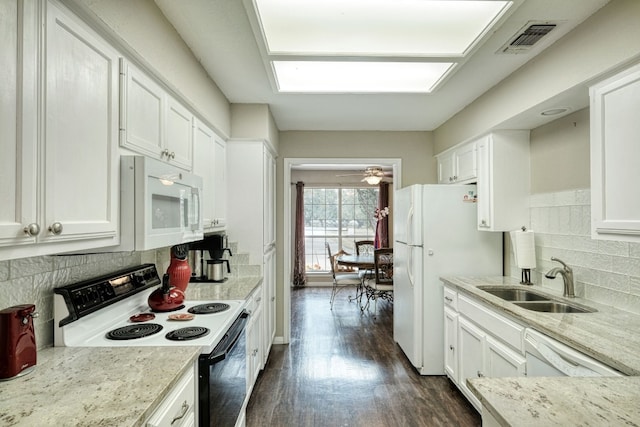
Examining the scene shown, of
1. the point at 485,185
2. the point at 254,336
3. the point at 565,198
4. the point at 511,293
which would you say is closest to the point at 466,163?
the point at 485,185

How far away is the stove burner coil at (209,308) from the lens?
1.95m

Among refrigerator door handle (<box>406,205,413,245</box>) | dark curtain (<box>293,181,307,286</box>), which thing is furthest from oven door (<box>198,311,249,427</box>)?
dark curtain (<box>293,181,307,286</box>)

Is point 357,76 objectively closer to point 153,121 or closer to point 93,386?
point 153,121

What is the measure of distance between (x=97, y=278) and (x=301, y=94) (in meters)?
1.95

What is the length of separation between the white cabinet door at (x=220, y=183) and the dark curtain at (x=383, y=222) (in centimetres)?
449

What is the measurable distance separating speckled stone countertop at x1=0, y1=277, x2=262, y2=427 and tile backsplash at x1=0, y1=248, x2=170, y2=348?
0.12 meters

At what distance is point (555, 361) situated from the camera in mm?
1609

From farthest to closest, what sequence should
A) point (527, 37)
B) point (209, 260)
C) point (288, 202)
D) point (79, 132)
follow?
point (288, 202), point (209, 260), point (527, 37), point (79, 132)

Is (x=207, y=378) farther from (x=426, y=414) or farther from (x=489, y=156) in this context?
(x=489, y=156)

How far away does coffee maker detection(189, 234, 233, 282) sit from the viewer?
2.78 meters

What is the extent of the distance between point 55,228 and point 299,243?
19.8ft

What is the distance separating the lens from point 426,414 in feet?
8.18

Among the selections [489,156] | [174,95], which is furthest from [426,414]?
[174,95]

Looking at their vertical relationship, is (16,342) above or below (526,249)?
below
